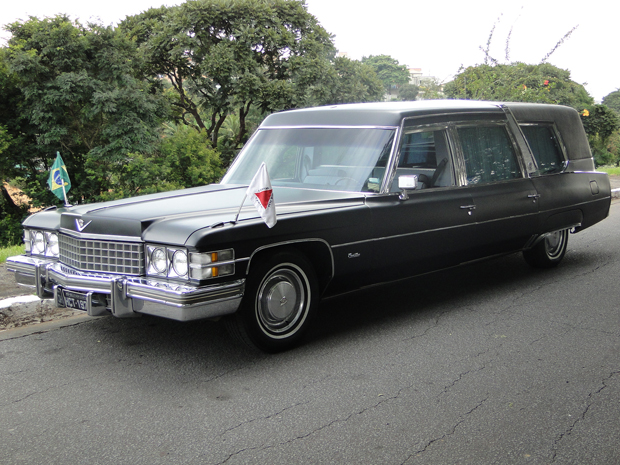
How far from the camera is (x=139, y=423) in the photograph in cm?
361

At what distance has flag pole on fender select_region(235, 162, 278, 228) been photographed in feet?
13.9

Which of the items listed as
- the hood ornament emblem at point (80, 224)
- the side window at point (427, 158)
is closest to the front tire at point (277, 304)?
the hood ornament emblem at point (80, 224)

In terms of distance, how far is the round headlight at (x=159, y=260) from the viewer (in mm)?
4273

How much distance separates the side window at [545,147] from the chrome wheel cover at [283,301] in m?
3.42

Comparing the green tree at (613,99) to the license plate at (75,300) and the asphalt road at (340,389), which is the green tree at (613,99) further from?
the license plate at (75,300)

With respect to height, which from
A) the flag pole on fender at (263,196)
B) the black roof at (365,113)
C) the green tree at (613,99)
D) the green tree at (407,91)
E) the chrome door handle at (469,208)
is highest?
the green tree at (407,91)

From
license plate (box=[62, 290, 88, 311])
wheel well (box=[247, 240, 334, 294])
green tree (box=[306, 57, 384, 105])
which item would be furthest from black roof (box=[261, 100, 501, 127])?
green tree (box=[306, 57, 384, 105])

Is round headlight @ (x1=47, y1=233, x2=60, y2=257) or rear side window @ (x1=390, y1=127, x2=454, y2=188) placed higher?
rear side window @ (x1=390, y1=127, x2=454, y2=188)

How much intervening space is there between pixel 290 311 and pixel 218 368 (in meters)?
0.68

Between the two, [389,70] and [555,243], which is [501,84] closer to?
[555,243]

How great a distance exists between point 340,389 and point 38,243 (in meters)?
2.84

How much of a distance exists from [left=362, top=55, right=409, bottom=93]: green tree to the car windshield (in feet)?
316

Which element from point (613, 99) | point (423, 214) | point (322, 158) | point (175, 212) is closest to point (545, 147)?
point (423, 214)

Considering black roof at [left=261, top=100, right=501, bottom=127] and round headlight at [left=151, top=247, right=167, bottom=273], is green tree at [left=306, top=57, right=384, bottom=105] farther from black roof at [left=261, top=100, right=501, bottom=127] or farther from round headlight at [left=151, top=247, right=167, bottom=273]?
round headlight at [left=151, top=247, right=167, bottom=273]
